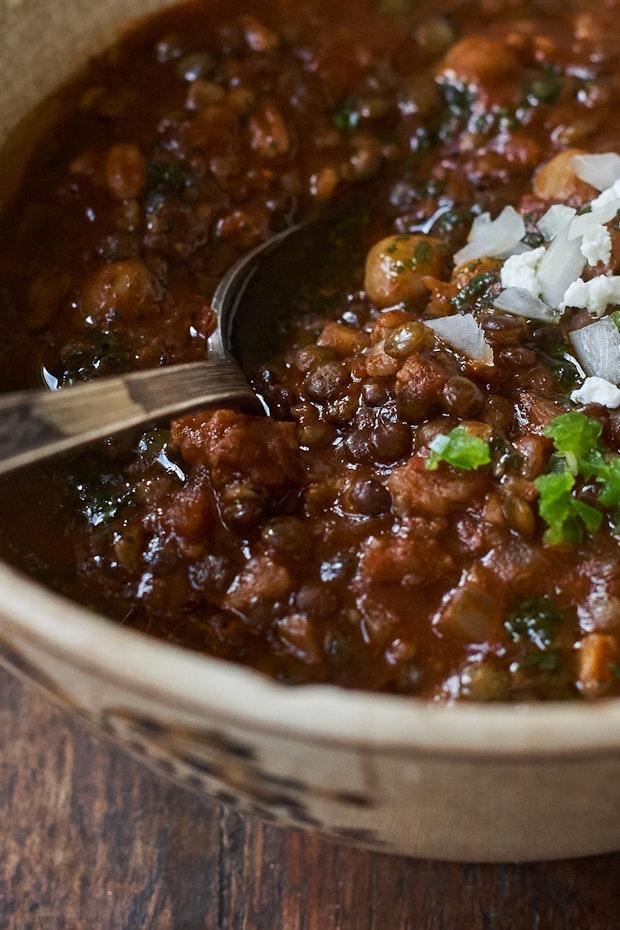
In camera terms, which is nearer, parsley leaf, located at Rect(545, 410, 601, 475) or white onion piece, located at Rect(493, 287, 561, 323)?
parsley leaf, located at Rect(545, 410, 601, 475)

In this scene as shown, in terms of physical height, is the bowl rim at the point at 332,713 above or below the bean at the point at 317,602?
above

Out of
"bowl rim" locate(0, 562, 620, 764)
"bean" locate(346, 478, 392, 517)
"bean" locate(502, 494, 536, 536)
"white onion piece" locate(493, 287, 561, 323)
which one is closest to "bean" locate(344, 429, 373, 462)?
"bean" locate(346, 478, 392, 517)

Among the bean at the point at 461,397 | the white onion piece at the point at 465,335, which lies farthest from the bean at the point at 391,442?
the white onion piece at the point at 465,335

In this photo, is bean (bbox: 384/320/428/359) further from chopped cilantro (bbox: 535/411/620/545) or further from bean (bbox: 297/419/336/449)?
chopped cilantro (bbox: 535/411/620/545)

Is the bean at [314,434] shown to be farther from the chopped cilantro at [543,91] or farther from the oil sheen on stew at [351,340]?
the chopped cilantro at [543,91]

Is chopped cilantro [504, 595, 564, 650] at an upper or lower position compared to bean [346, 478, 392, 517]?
lower

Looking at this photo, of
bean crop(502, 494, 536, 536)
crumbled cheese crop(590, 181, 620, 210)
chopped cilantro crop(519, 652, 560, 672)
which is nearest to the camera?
chopped cilantro crop(519, 652, 560, 672)

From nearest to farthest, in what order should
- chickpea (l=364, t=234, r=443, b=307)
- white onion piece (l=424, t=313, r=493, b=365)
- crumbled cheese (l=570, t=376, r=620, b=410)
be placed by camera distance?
crumbled cheese (l=570, t=376, r=620, b=410) < white onion piece (l=424, t=313, r=493, b=365) < chickpea (l=364, t=234, r=443, b=307)
